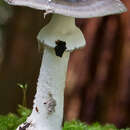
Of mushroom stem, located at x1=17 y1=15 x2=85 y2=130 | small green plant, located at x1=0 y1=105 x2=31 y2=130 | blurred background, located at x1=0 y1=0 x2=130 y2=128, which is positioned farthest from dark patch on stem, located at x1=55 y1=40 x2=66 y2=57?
blurred background, located at x1=0 y1=0 x2=130 y2=128

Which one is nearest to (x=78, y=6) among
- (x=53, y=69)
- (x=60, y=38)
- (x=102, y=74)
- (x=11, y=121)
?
(x=60, y=38)

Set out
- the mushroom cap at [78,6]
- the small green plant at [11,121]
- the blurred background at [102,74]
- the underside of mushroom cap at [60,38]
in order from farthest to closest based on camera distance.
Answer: the blurred background at [102,74] → the small green plant at [11,121] → the underside of mushroom cap at [60,38] → the mushroom cap at [78,6]

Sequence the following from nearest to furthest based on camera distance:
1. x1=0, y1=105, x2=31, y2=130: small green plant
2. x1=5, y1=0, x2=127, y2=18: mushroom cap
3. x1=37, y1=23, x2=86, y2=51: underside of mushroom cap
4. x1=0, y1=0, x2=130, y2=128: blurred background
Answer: x1=5, y1=0, x2=127, y2=18: mushroom cap
x1=37, y1=23, x2=86, y2=51: underside of mushroom cap
x1=0, y1=105, x2=31, y2=130: small green plant
x1=0, y1=0, x2=130, y2=128: blurred background

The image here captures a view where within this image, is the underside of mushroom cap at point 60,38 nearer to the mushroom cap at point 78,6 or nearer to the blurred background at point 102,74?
the mushroom cap at point 78,6

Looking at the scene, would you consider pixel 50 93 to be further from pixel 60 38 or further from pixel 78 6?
pixel 78 6

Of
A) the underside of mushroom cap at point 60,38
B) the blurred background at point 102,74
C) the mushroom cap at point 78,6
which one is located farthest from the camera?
the blurred background at point 102,74

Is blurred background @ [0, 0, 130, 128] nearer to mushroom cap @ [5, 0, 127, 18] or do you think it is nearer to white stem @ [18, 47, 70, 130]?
white stem @ [18, 47, 70, 130]

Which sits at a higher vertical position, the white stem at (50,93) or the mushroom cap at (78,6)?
the mushroom cap at (78,6)

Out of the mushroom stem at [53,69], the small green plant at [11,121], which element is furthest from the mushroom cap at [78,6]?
the small green plant at [11,121]
